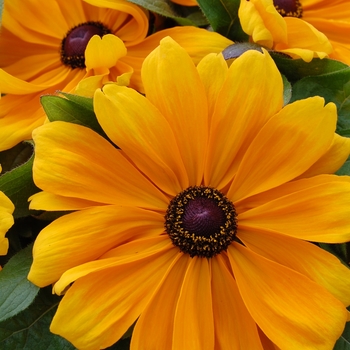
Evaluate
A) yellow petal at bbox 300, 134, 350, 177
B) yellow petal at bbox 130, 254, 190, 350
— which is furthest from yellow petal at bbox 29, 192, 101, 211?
yellow petal at bbox 300, 134, 350, 177

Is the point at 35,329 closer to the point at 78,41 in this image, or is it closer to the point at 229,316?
the point at 229,316

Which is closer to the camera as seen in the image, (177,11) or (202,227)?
(202,227)

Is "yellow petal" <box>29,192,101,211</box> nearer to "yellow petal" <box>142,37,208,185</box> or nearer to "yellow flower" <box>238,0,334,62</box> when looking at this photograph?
"yellow petal" <box>142,37,208,185</box>

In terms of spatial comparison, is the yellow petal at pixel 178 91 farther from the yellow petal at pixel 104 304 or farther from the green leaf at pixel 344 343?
the green leaf at pixel 344 343

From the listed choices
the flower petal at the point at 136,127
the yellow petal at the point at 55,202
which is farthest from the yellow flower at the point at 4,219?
the flower petal at the point at 136,127

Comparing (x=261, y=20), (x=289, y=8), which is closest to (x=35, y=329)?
(x=261, y=20)

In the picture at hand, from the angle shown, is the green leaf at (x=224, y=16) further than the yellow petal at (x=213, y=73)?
Yes
